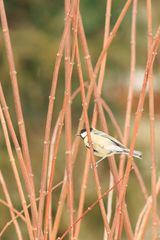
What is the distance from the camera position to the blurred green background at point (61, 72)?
3.03 m

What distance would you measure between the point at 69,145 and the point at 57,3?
271 centimetres

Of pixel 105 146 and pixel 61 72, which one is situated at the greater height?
pixel 105 146

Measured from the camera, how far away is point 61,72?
311 cm

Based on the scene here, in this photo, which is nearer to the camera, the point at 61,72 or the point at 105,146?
the point at 105,146

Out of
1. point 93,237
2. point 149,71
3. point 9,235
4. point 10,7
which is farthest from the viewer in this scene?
point 10,7

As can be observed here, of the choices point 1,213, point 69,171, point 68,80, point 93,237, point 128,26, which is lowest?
point 93,237

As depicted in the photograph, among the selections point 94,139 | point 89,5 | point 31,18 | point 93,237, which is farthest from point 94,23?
point 94,139

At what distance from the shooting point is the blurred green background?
3.03 m

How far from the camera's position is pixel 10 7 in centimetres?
329

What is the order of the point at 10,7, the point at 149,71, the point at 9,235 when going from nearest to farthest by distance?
the point at 149,71 → the point at 9,235 → the point at 10,7

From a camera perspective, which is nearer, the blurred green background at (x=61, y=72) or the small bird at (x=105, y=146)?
the small bird at (x=105, y=146)

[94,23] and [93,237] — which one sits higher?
[94,23]

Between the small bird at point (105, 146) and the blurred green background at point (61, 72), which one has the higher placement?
the small bird at point (105, 146)

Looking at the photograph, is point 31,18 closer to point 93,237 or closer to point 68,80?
A: point 93,237
